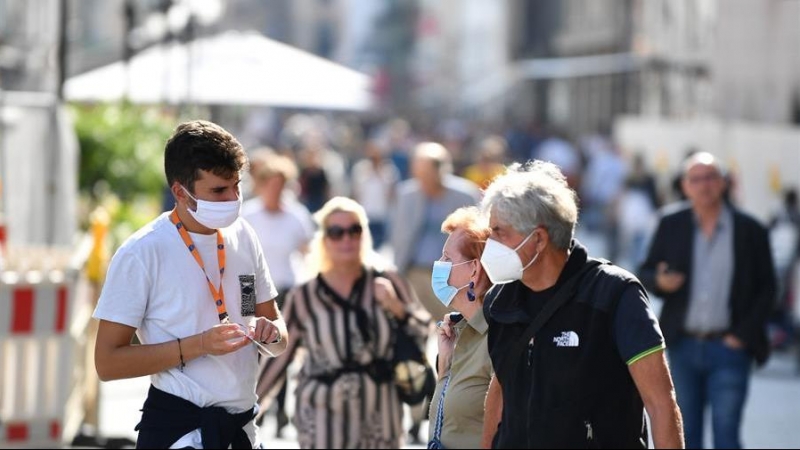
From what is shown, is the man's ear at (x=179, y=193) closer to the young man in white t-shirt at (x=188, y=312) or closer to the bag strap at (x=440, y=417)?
the young man in white t-shirt at (x=188, y=312)

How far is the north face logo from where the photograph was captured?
4.93 m

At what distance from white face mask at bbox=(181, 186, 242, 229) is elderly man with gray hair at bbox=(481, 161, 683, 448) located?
34.6 inches

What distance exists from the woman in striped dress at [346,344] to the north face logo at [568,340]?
288 cm

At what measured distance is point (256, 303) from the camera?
5816 mm

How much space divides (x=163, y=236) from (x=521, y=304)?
1.21 metres

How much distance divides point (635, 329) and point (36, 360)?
5577 mm

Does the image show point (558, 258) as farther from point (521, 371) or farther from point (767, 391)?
point (767, 391)

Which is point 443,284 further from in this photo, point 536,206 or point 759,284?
point 759,284

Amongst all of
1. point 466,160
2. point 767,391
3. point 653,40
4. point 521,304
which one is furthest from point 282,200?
point 653,40

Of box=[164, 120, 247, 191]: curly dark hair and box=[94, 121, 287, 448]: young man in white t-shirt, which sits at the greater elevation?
box=[164, 120, 247, 191]: curly dark hair

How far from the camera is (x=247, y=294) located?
5.64 m

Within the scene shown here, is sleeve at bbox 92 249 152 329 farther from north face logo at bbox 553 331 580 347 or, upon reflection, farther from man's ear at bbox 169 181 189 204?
north face logo at bbox 553 331 580 347

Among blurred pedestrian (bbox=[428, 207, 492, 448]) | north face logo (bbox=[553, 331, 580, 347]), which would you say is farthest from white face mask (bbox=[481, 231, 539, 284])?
blurred pedestrian (bbox=[428, 207, 492, 448])

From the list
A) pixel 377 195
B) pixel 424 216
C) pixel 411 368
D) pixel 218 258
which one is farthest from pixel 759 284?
pixel 377 195
